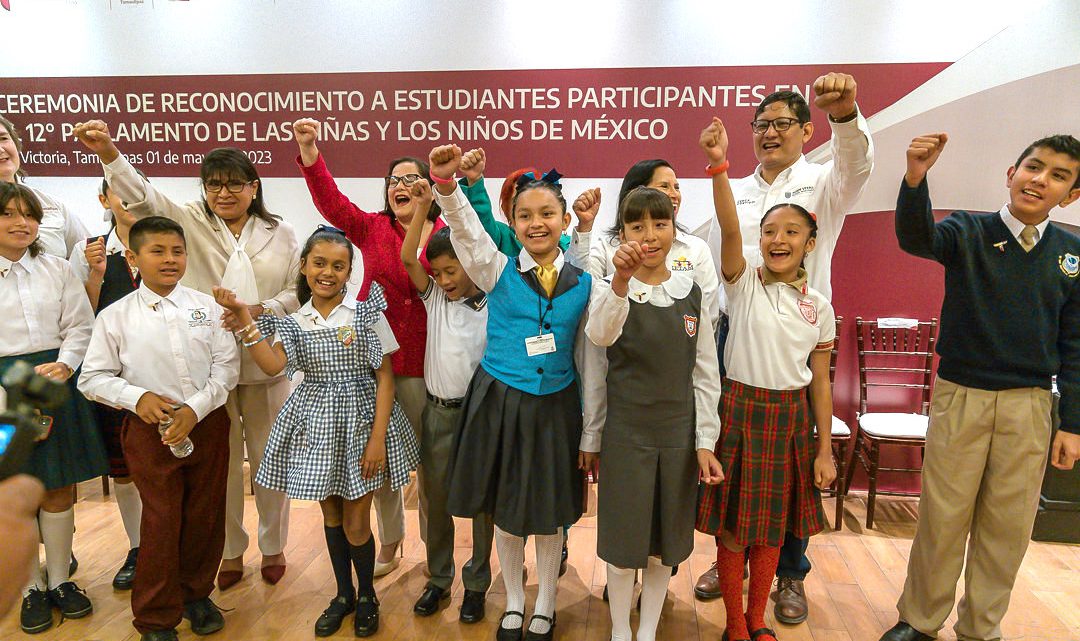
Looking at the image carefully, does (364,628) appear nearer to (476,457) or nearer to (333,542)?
(333,542)

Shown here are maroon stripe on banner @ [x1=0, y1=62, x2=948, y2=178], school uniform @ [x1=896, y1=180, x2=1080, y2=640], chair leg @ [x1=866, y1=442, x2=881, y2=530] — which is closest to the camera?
school uniform @ [x1=896, y1=180, x2=1080, y2=640]

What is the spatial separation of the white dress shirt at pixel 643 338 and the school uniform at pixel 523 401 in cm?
8

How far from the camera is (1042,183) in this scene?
184cm

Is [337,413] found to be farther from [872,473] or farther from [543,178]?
[872,473]

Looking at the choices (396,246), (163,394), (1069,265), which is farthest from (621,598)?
(1069,265)

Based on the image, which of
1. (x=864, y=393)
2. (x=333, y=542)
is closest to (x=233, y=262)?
(x=333, y=542)

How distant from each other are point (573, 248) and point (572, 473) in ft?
2.56

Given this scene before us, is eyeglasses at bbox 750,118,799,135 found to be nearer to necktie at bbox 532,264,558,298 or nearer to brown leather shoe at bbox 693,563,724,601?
necktie at bbox 532,264,558,298

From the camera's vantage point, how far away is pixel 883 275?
10.7 feet

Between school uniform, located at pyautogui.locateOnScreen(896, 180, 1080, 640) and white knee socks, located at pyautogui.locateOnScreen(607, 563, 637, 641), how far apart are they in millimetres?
1042

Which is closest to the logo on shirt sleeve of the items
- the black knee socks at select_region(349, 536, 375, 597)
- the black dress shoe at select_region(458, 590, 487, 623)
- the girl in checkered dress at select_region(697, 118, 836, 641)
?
the girl in checkered dress at select_region(697, 118, 836, 641)

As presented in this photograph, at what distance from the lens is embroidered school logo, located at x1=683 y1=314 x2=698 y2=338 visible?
5.91 ft

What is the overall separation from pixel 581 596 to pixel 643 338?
126 centimetres

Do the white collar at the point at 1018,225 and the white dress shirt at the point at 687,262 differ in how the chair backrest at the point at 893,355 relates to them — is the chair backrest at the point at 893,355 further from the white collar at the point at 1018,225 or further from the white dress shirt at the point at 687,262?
the white dress shirt at the point at 687,262
